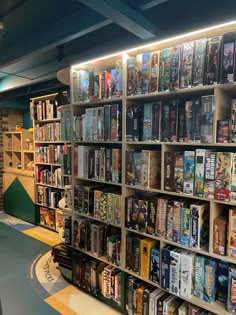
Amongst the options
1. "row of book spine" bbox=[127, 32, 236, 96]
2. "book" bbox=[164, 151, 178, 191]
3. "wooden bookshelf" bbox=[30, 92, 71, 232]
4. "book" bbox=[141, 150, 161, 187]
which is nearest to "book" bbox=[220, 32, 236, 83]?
"row of book spine" bbox=[127, 32, 236, 96]

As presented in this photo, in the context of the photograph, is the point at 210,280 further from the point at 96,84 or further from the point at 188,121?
the point at 96,84

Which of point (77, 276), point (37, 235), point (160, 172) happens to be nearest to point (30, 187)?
point (37, 235)

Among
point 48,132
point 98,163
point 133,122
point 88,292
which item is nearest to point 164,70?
point 133,122

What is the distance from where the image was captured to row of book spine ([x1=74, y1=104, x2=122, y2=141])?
2.02m

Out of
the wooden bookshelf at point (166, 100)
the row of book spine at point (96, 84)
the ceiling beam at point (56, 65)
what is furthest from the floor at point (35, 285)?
the ceiling beam at point (56, 65)

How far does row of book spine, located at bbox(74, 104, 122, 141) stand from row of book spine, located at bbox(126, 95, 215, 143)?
12 centimetres

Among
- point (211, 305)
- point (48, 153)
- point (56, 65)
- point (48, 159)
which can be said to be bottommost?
point (211, 305)

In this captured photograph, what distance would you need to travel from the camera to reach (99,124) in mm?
2150

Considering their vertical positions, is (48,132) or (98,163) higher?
(48,132)

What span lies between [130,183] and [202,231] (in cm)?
65

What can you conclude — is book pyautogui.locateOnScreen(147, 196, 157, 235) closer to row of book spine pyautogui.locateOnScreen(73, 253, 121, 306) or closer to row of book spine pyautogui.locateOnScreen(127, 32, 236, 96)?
row of book spine pyautogui.locateOnScreen(73, 253, 121, 306)

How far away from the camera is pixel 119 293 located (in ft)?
6.89

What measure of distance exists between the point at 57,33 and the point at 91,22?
0.40m

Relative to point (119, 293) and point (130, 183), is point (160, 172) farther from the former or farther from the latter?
point (119, 293)
